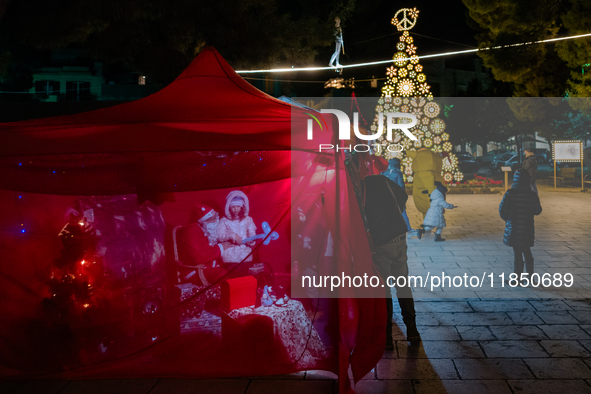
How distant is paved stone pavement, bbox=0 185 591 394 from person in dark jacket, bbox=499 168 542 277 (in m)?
0.65

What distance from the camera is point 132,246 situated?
15.3 feet

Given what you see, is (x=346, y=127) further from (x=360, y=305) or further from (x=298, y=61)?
(x=298, y=61)

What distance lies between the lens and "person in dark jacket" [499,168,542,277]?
19.5 ft

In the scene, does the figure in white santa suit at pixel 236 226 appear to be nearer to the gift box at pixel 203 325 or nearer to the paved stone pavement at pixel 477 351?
the gift box at pixel 203 325

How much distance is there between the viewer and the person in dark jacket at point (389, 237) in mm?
4320

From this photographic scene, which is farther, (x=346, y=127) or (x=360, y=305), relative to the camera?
(x=346, y=127)

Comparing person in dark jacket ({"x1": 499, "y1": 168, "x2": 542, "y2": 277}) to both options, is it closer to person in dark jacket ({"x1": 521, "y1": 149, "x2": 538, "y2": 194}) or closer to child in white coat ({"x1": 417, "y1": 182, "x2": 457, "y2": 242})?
person in dark jacket ({"x1": 521, "y1": 149, "x2": 538, "y2": 194})

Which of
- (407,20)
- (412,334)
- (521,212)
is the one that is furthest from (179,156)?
(407,20)

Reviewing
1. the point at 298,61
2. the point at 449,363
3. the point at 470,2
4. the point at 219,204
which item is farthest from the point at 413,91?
the point at 449,363

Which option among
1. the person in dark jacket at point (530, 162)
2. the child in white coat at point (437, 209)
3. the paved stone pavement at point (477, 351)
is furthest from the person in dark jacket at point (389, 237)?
the person in dark jacket at point (530, 162)

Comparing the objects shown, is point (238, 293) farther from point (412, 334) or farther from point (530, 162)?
point (530, 162)

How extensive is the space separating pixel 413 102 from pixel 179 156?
40.9 feet

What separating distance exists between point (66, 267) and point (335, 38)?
9.62 meters

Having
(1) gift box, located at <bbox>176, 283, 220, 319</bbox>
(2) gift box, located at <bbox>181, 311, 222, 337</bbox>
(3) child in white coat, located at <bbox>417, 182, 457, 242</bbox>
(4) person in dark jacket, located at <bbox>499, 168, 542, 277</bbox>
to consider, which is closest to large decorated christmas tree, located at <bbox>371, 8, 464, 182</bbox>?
(3) child in white coat, located at <bbox>417, 182, 457, 242</bbox>
